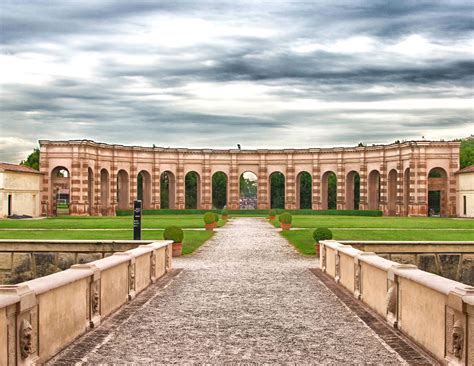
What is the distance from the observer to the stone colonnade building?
63.5 metres

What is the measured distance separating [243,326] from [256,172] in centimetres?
6326

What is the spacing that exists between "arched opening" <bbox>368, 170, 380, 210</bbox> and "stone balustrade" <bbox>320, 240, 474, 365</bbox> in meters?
56.9

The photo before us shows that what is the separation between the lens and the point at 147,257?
626 inches

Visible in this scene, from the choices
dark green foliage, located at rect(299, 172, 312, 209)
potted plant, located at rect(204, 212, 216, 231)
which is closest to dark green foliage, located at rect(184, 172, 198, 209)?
dark green foliage, located at rect(299, 172, 312, 209)

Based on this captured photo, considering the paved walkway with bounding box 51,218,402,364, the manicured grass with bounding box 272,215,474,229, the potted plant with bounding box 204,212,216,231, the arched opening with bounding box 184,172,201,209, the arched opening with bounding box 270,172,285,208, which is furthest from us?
the arched opening with bounding box 270,172,285,208

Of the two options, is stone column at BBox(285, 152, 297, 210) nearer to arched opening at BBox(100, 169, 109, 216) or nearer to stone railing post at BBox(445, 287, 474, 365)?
arched opening at BBox(100, 169, 109, 216)

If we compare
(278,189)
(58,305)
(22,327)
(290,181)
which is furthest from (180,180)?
(22,327)

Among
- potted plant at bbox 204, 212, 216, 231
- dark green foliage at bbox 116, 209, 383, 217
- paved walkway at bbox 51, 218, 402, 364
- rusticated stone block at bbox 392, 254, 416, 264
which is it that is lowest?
dark green foliage at bbox 116, 209, 383, 217

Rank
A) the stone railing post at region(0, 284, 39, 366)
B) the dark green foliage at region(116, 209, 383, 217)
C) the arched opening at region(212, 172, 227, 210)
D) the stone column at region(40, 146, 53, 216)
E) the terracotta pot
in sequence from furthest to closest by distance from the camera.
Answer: the arched opening at region(212, 172, 227, 210)
the dark green foliage at region(116, 209, 383, 217)
the stone column at region(40, 146, 53, 216)
the terracotta pot
the stone railing post at region(0, 284, 39, 366)

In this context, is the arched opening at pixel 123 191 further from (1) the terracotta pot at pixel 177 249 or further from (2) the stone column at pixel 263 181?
(1) the terracotta pot at pixel 177 249

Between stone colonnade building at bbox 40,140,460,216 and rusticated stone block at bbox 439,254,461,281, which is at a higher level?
stone colonnade building at bbox 40,140,460,216

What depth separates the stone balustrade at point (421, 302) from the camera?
778cm

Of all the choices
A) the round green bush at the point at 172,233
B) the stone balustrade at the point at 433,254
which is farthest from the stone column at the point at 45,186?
the stone balustrade at the point at 433,254

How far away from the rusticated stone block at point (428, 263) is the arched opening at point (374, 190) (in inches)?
2051
